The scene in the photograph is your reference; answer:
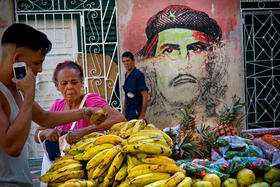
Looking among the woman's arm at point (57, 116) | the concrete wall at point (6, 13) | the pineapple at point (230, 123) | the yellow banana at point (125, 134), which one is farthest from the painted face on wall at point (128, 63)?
the yellow banana at point (125, 134)

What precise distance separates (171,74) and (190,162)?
4.61m

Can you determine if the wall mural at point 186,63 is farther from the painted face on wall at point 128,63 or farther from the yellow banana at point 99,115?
the yellow banana at point 99,115

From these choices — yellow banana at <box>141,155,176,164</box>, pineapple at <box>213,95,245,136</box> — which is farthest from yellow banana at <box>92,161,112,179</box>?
pineapple at <box>213,95,245,136</box>

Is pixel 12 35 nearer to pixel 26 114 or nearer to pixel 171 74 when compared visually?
pixel 26 114

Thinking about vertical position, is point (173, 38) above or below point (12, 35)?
above

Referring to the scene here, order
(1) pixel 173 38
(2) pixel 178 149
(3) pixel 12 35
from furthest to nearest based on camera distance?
1. (1) pixel 173 38
2. (2) pixel 178 149
3. (3) pixel 12 35

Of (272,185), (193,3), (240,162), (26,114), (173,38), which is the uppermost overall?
(193,3)

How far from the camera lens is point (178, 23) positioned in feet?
21.6

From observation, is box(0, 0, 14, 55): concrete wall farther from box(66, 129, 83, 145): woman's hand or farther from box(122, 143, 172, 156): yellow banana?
box(122, 143, 172, 156): yellow banana

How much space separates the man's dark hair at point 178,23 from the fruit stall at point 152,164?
4.29 meters

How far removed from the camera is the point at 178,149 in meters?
2.29

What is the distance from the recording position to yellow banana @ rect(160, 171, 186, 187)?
65.4 inches

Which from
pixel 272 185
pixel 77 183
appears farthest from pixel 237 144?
pixel 77 183

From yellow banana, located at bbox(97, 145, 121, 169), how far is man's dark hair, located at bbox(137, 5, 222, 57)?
15.5ft
